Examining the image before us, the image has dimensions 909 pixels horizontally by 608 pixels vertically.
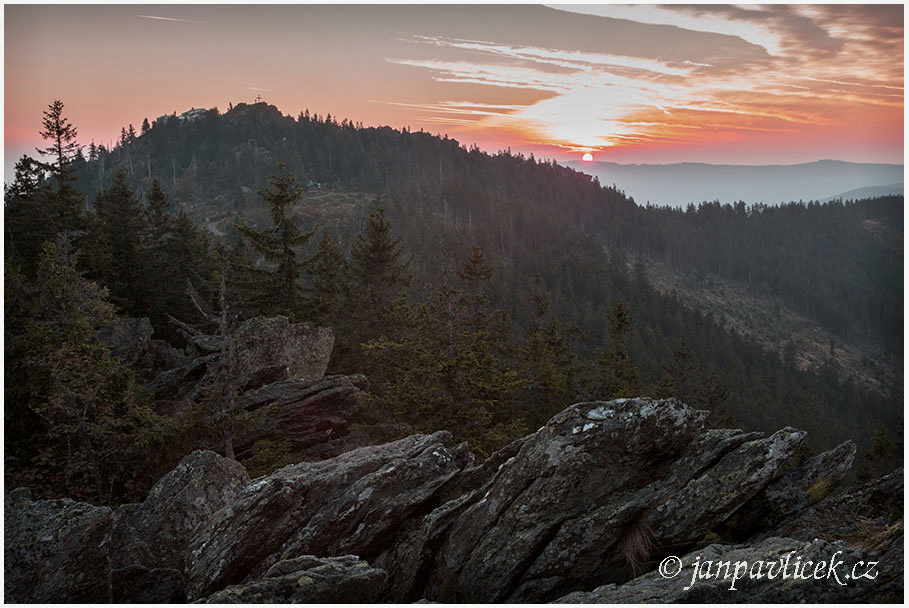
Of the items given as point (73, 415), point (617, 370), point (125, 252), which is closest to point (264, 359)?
point (73, 415)

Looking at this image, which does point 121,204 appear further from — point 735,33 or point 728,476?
point 728,476

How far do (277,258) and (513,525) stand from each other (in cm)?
2545

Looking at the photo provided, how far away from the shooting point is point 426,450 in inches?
507

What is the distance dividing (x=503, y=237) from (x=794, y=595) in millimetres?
166238

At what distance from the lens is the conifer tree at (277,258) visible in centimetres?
3112

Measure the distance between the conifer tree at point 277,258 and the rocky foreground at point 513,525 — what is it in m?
19.9

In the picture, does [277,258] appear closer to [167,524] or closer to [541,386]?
[541,386]

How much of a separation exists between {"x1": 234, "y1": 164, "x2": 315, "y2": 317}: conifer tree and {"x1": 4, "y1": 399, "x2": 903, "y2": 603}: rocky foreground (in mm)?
19876

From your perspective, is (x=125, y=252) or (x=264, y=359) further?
(x=125, y=252)

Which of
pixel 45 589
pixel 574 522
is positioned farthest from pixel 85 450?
pixel 574 522

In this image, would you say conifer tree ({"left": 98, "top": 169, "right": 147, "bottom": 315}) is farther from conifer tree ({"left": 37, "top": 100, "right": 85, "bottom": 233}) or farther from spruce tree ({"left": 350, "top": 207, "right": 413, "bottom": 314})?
spruce tree ({"left": 350, "top": 207, "right": 413, "bottom": 314})

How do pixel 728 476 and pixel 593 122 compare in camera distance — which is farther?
pixel 593 122

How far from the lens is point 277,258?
105ft

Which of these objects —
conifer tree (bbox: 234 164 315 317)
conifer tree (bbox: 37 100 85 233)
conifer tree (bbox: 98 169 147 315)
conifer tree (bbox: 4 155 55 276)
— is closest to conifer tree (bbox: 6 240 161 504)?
conifer tree (bbox: 234 164 315 317)
